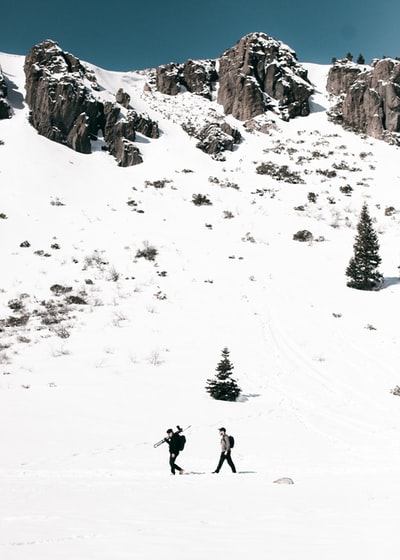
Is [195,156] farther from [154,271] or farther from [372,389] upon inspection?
[372,389]

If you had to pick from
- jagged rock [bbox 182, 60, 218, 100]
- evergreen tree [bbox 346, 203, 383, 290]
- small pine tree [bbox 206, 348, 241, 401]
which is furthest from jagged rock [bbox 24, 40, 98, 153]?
small pine tree [bbox 206, 348, 241, 401]

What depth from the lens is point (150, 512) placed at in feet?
21.2

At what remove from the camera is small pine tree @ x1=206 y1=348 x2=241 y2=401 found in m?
15.9

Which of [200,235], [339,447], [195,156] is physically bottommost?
[339,447]

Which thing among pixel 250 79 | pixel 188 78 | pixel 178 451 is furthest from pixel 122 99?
pixel 178 451

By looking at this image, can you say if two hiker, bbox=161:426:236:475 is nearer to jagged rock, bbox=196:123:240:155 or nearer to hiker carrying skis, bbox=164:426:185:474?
hiker carrying skis, bbox=164:426:185:474

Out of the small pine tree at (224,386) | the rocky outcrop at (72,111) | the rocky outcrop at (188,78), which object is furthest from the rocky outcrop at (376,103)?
the small pine tree at (224,386)

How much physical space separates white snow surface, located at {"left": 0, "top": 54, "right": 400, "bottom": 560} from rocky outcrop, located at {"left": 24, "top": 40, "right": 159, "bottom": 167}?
5.93m

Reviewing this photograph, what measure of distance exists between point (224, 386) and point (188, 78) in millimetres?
77718

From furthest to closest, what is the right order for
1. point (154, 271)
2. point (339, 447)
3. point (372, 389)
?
point (154, 271)
point (372, 389)
point (339, 447)

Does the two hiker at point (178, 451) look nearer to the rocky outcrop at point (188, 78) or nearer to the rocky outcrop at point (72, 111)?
the rocky outcrop at point (72, 111)

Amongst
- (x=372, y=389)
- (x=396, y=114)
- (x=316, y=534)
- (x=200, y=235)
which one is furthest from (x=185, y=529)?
(x=396, y=114)

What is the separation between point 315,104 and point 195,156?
102ft

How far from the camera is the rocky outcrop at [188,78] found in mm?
78500
